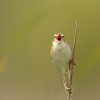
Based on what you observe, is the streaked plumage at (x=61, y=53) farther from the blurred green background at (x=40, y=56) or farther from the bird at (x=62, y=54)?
the blurred green background at (x=40, y=56)

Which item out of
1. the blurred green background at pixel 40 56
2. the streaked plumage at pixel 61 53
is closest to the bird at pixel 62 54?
the streaked plumage at pixel 61 53

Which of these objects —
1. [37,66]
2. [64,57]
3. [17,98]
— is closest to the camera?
[64,57]

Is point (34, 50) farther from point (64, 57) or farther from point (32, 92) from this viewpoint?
point (64, 57)

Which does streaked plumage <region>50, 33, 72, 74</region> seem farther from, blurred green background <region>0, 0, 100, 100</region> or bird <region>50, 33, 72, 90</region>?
blurred green background <region>0, 0, 100, 100</region>

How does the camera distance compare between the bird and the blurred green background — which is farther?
the blurred green background

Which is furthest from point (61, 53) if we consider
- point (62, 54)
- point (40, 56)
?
point (40, 56)

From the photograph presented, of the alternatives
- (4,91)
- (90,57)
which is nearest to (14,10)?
(4,91)

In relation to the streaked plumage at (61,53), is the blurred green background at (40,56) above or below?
above

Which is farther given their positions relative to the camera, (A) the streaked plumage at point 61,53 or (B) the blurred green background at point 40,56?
(B) the blurred green background at point 40,56

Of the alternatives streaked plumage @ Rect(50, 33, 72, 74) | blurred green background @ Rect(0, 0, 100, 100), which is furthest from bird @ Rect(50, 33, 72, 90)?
blurred green background @ Rect(0, 0, 100, 100)

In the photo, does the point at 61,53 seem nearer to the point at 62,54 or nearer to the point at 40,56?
the point at 62,54

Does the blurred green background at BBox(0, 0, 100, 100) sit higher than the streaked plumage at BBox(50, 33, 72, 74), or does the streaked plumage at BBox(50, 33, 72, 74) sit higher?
the blurred green background at BBox(0, 0, 100, 100)
